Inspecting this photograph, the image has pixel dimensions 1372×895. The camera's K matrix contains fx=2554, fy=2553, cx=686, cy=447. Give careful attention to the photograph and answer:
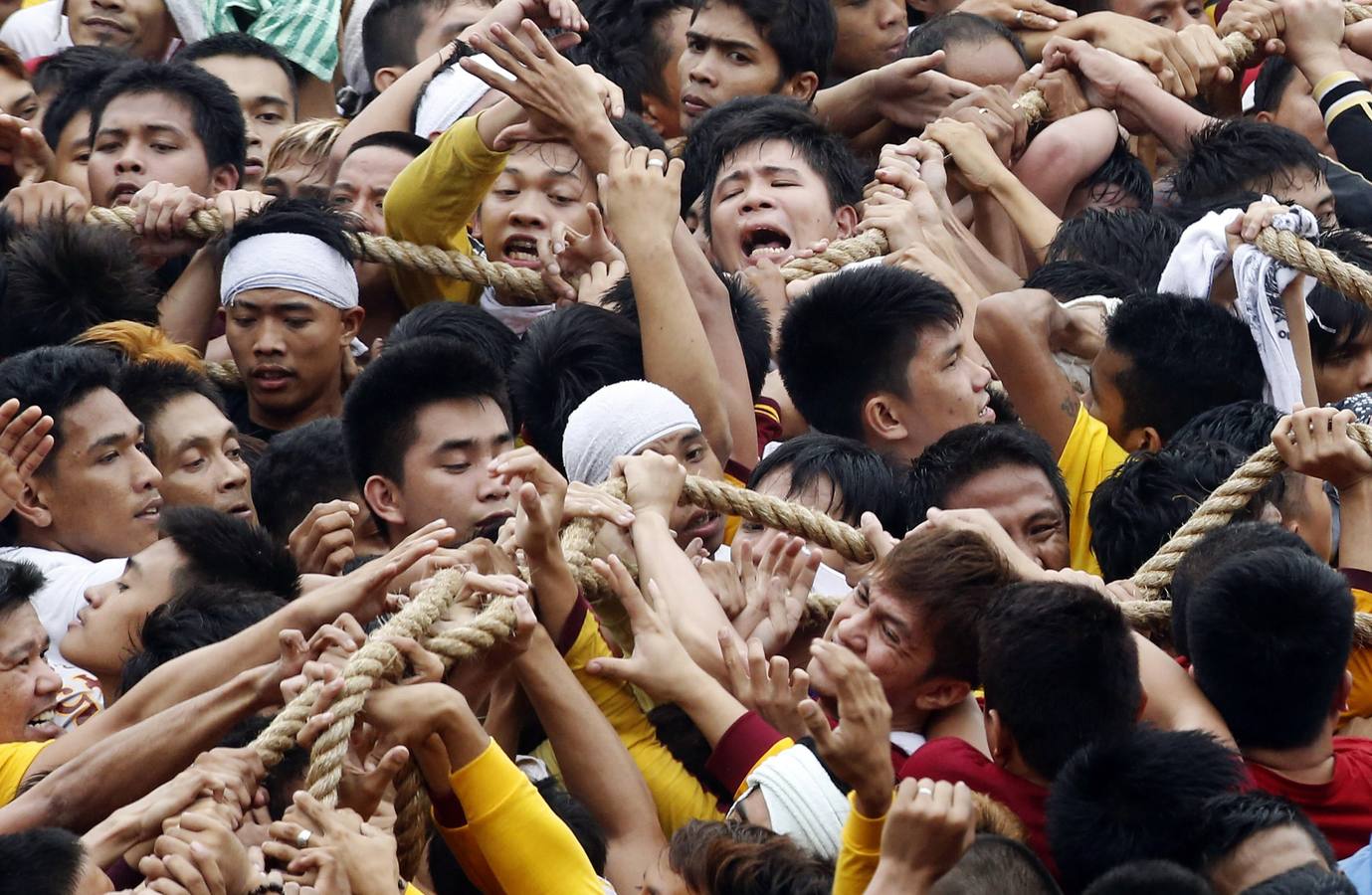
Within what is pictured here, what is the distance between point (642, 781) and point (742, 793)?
41cm

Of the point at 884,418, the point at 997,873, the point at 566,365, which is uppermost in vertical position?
the point at 997,873

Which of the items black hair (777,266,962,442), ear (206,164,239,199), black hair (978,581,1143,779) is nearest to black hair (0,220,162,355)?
ear (206,164,239,199)

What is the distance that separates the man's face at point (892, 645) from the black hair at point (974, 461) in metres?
0.72

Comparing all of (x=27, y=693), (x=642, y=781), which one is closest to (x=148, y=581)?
(x=27, y=693)

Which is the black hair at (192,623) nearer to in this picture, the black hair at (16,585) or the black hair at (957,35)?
the black hair at (16,585)

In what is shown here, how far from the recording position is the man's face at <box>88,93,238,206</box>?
23.0 feet

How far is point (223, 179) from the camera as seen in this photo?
23.5 feet

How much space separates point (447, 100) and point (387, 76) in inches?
28.6

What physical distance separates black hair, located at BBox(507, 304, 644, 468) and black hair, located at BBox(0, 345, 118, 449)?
967mm

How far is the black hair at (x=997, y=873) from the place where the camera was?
12.0 feet

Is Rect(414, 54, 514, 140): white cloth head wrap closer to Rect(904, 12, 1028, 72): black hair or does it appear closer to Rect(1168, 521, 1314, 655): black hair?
Rect(904, 12, 1028, 72): black hair

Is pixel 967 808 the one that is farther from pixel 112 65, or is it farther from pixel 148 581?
pixel 112 65

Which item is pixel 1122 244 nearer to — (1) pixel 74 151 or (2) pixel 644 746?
(2) pixel 644 746

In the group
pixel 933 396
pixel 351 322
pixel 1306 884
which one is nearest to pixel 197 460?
pixel 351 322
